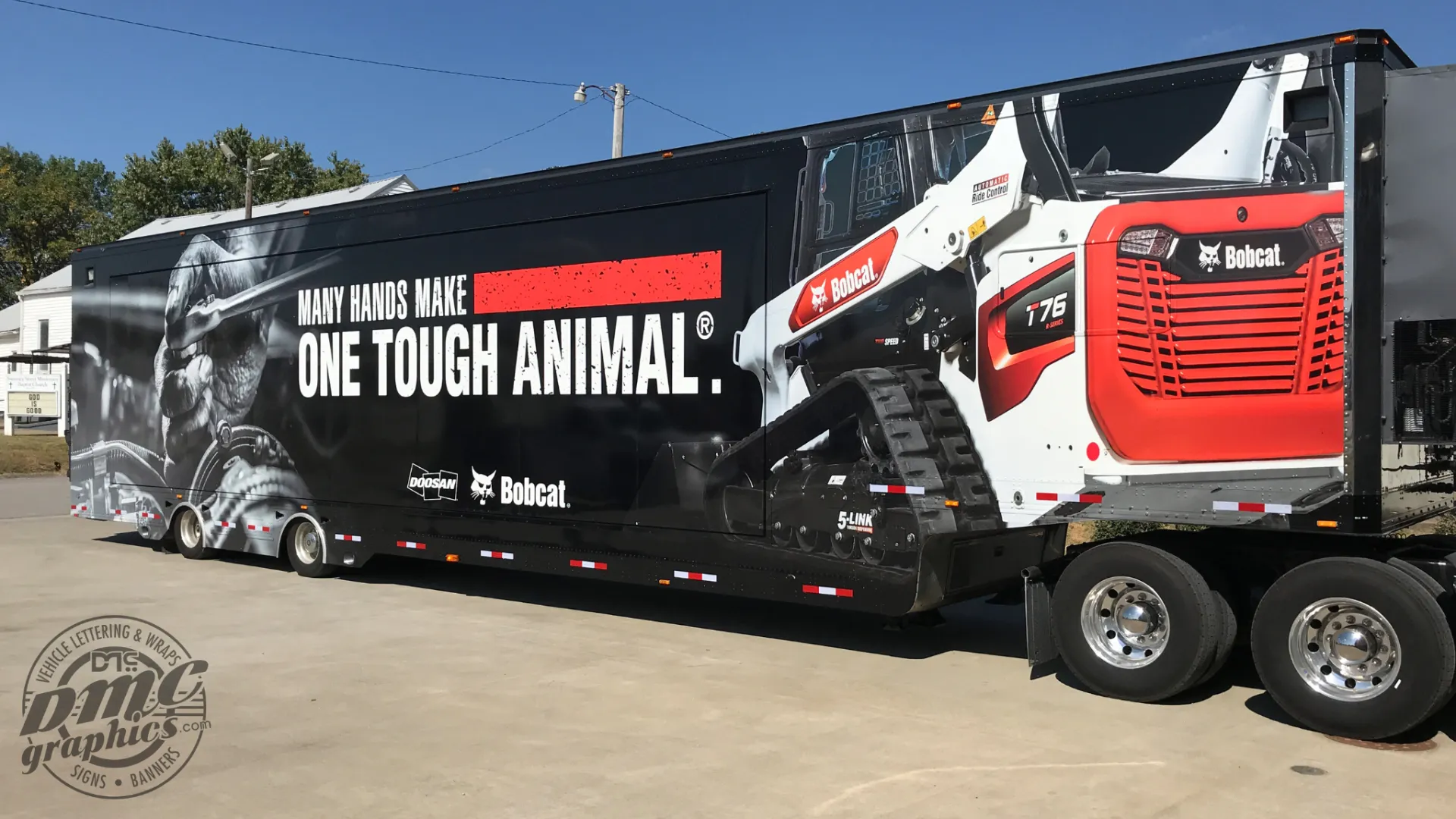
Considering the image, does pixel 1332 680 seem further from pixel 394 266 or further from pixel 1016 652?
pixel 394 266

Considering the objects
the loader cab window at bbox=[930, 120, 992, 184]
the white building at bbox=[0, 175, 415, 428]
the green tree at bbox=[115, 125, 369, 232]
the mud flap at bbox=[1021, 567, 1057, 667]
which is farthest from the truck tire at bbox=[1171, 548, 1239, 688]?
the green tree at bbox=[115, 125, 369, 232]

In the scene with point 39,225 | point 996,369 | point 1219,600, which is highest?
point 39,225

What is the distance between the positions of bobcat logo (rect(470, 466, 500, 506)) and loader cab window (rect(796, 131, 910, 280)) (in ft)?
11.5

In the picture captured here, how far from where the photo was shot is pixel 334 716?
6422mm

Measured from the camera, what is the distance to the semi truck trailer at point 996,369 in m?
5.95

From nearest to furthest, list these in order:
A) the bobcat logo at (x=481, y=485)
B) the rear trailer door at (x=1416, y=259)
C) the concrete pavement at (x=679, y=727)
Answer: the concrete pavement at (x=679, y=727) < the rear trailer door at (x=1416, y=259) < the bobcat logo at (x=481, y=485)

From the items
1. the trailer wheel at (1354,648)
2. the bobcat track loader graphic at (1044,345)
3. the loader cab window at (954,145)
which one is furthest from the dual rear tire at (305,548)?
the trailer wheel at (1354,648)

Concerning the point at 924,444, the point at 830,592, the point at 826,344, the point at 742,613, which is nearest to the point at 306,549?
the point at 742,613

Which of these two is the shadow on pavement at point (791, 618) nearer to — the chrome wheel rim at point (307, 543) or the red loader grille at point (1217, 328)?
the chrome wheel rim at point (307, 543)

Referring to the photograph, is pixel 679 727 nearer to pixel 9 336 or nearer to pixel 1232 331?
pixel 1232 331

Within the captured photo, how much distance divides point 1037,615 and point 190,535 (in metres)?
10.1

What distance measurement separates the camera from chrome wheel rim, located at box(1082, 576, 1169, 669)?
21.6ft

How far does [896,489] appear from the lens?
23.8 feet

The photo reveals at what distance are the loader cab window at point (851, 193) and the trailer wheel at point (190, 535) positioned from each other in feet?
28.0
